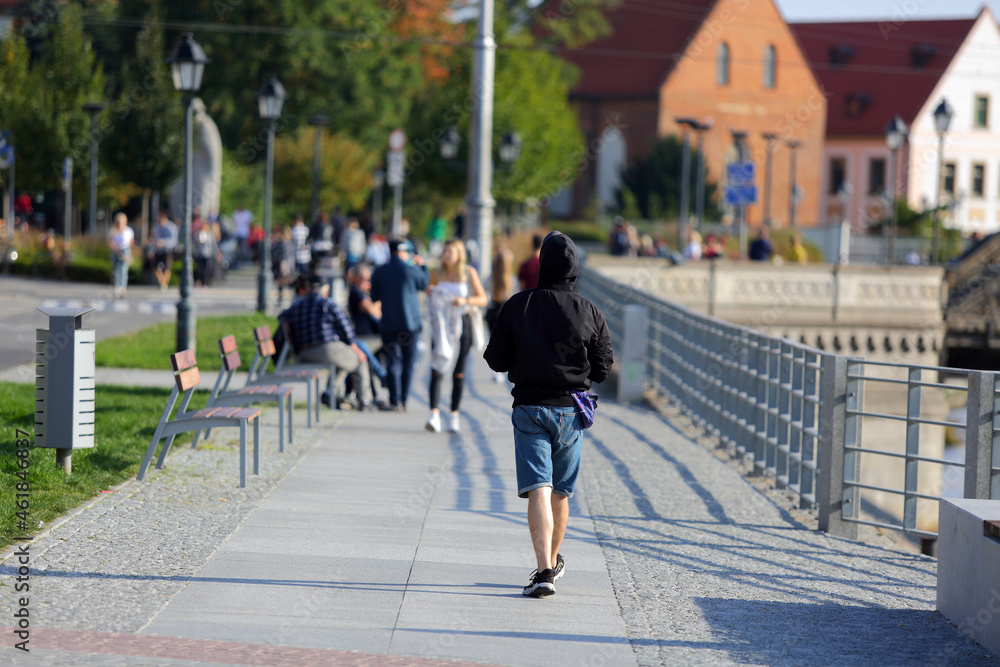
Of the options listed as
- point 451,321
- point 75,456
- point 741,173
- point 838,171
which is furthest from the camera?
point 838,171

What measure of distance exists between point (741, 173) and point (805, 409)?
11.5 meters

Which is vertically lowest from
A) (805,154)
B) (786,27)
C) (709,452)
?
(709,452)

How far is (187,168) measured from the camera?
1411 cm

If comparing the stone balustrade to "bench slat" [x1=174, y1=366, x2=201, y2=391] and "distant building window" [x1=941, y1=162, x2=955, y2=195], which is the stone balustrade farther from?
"distant building window" [x1=941, y1=162, x2=955, y2=195]

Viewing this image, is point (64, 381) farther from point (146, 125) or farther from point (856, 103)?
point (856, 103)

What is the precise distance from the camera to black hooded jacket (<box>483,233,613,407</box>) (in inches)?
245

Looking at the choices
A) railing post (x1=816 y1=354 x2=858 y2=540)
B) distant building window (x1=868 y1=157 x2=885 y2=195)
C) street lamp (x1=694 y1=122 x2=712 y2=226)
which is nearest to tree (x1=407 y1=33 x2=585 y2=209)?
street lamp (x1=694 y1=122 x2=712 y2=226)

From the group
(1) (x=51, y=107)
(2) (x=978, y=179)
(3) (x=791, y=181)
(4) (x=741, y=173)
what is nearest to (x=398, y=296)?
(4) (x=741, y=173)

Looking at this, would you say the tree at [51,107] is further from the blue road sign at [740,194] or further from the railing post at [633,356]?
the railing post at [633,356]

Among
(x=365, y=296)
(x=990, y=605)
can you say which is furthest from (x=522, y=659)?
(x=365, y=296)

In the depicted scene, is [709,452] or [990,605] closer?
[990,605]

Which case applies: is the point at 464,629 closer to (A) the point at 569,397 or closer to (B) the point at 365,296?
(A) the point at 569,397

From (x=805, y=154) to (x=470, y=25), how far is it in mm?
22225

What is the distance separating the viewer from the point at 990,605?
567cm
